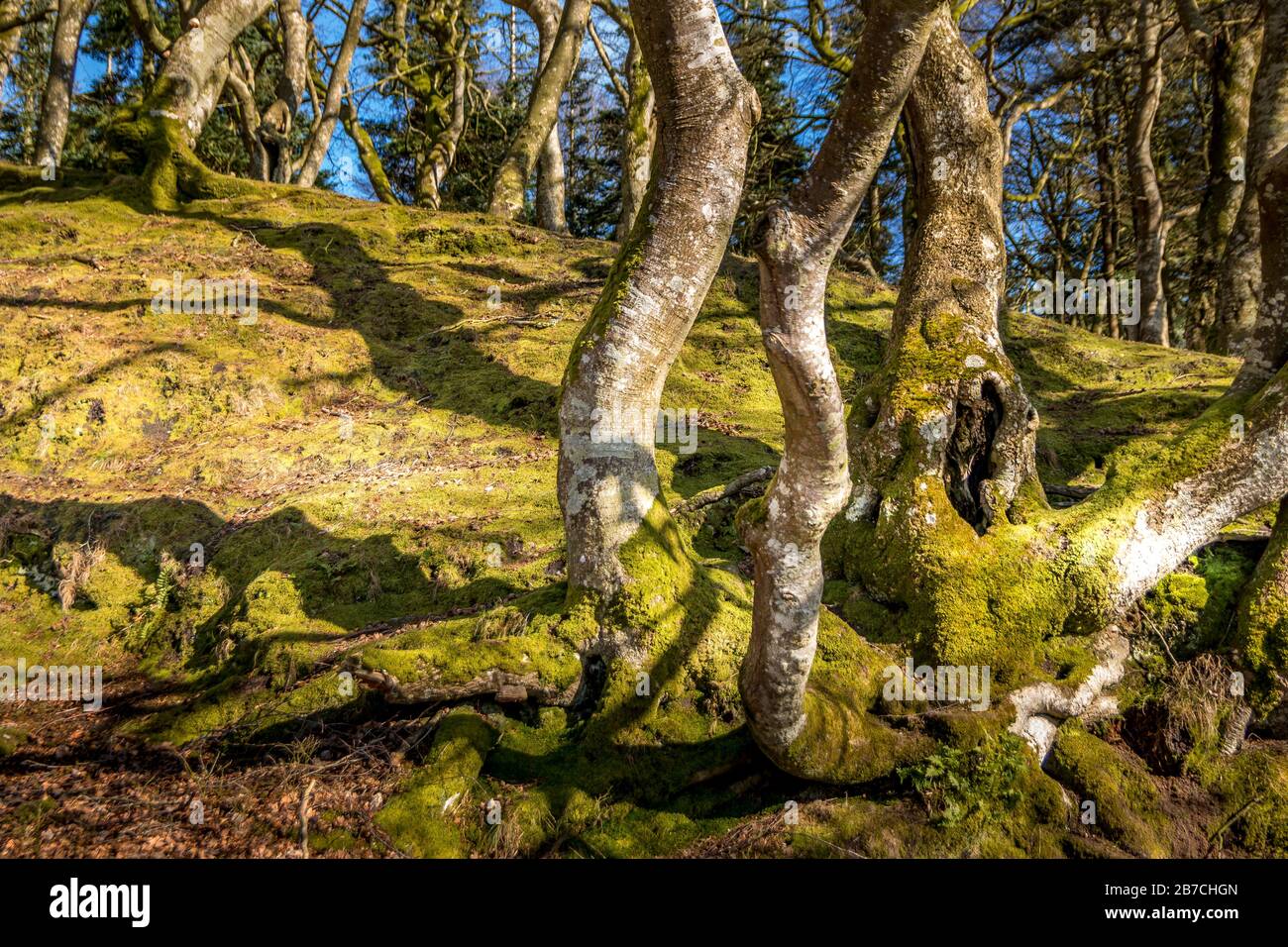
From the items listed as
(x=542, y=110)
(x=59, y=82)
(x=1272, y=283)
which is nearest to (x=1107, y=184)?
(x=542, y=110)

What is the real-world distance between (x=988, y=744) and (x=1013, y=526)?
1464 mm

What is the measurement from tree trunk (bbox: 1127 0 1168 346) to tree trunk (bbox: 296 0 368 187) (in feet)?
49.7

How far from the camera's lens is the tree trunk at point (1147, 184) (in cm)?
1110

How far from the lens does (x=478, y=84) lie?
63.9 feet

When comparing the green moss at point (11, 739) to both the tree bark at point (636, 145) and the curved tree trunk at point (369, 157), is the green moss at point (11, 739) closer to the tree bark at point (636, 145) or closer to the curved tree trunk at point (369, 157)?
the tree bark at point (636, 145)

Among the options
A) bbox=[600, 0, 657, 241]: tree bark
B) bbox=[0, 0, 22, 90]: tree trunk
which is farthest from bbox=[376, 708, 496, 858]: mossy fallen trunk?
bbox=[0, 0, 22, 90]: tree trunk

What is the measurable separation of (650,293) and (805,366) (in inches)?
61.4

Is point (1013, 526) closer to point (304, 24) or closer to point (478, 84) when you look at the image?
point (304, 24)

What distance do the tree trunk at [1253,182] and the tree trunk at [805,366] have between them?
604 cm

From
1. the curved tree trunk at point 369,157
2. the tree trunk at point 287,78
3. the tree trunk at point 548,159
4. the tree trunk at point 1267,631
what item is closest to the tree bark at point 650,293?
the tree trunk at point 1267,631

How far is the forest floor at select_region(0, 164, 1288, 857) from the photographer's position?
3309 millimetres

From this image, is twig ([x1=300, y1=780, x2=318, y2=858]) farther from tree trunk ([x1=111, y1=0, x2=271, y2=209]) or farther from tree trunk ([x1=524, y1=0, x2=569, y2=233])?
tree trunk ([x1=524, y1=0, x2=569, y2=233])

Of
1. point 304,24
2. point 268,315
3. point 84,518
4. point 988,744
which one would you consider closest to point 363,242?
point 268,315
